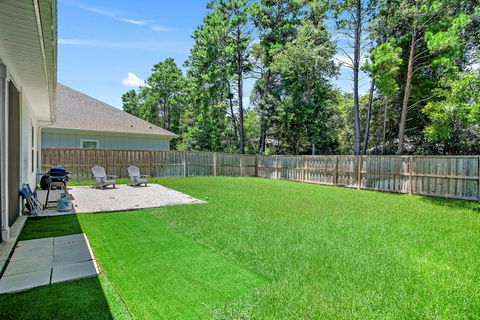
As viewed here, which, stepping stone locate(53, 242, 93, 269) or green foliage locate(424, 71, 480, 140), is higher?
green foliage locate(424, 71, 480, 140)

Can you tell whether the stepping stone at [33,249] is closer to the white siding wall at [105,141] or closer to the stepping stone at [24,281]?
the stepping stone at [24,281]

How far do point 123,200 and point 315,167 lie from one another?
10.2m

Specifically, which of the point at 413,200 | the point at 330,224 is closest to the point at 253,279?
the point at 330,224

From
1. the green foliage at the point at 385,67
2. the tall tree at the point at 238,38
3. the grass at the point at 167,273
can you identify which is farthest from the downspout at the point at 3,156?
the tall tree at the point at 238,38

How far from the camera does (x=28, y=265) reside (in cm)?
358

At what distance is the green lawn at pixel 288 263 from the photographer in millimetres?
2656

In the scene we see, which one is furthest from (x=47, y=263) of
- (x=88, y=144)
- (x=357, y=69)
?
(x=357, y=69)

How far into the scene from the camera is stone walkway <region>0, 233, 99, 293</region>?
3.14 m

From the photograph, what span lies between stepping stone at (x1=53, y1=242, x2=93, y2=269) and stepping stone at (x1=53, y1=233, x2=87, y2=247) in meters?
0.17

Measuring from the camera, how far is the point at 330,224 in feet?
19.0

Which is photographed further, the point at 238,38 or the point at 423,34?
the point at 238,38

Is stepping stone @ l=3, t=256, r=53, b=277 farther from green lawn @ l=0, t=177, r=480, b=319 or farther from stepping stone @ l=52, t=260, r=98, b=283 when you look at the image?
green lawn @ l=0, t=177, r=480, b=319

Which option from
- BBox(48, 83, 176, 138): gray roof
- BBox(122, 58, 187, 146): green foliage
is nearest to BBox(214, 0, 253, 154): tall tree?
BBox(48, 83, 176, 138): gray roof

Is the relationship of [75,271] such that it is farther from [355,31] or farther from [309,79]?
[309,79]
